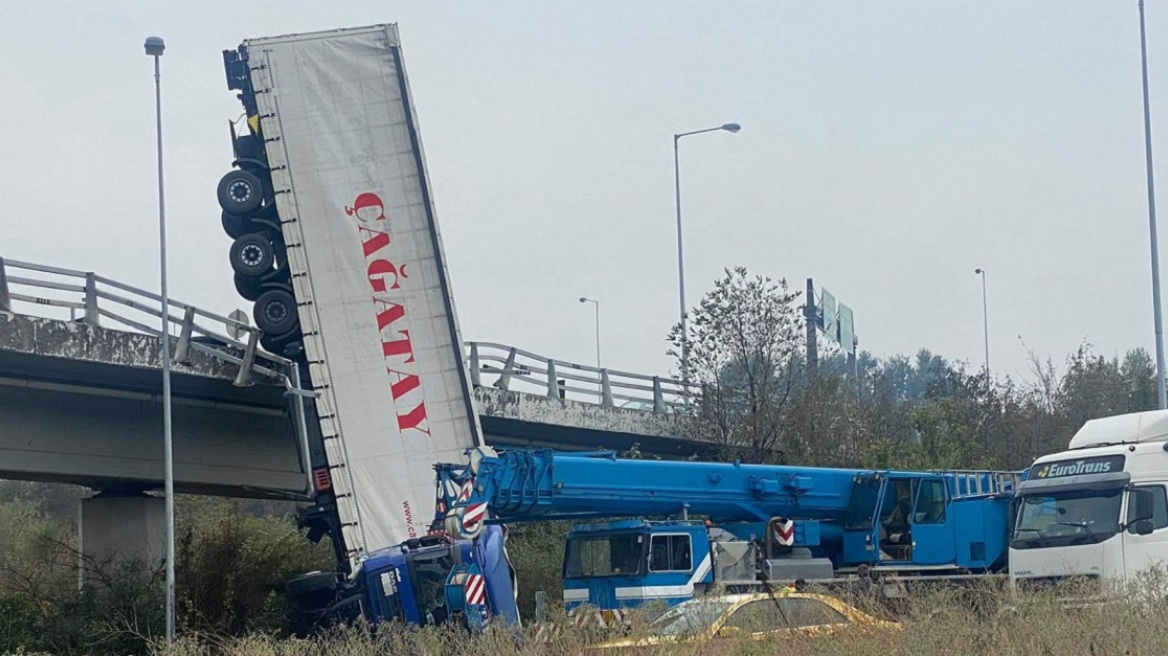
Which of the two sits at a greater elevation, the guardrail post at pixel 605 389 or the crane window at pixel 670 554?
the guardrail post at pixel 605 389

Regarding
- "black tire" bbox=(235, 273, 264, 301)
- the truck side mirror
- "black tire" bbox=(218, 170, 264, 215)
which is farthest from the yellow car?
"black tire" bbox=(218, 170, 264, 215)

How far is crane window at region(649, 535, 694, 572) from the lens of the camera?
1845cm

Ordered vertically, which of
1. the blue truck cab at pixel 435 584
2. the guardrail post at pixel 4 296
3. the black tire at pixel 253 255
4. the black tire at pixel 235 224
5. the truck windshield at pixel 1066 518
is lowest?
the blue truck cab at pixel 435 584

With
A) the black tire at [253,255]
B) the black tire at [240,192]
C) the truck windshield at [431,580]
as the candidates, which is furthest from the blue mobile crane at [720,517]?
the black tire at [240,192]

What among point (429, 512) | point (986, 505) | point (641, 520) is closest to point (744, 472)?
point (641, 520)

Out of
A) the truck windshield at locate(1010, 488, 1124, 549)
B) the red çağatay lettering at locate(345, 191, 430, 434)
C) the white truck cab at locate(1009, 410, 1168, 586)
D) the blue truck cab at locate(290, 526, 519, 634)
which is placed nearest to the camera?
the white truck cab at locate(1009, 410, 1168, 586)

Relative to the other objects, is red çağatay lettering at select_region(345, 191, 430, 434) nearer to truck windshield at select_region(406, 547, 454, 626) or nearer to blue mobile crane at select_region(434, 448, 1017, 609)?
blue mobile crane at select_region(434, 448, 1017, 609)

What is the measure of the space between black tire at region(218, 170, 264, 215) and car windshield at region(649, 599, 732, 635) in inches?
610

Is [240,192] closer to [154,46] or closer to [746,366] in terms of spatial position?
[154,46]

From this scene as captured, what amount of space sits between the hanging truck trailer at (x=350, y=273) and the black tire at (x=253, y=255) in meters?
0.02

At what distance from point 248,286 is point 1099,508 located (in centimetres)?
1553

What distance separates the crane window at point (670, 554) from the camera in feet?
60.5

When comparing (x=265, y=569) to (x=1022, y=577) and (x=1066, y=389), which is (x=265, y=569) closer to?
(x=1022, y=577)

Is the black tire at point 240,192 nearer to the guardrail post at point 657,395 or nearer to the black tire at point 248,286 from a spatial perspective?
the black tire at point 248,286
